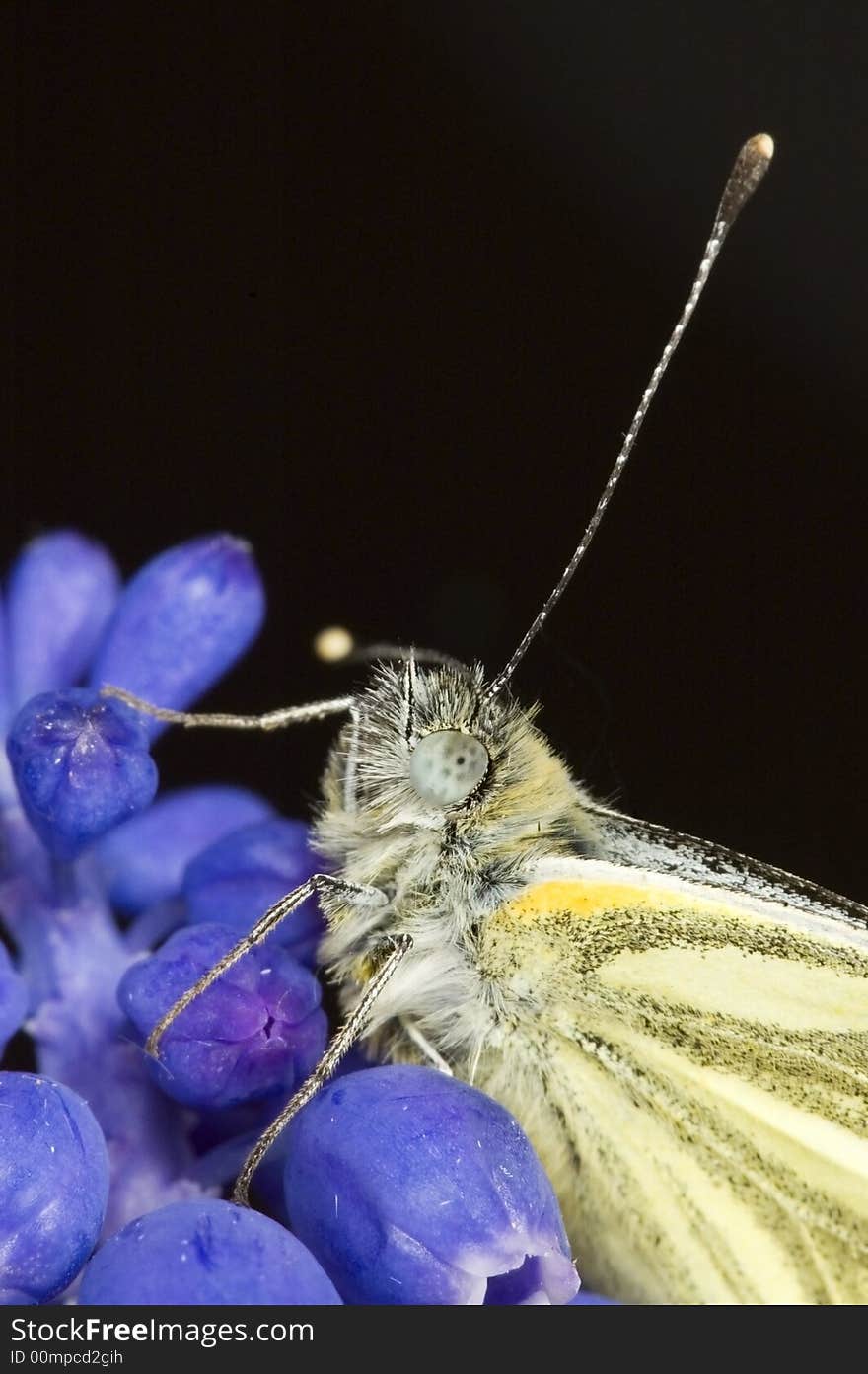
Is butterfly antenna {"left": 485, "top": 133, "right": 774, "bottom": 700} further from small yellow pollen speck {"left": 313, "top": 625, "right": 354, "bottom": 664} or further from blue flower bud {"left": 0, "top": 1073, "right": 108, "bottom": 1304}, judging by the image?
blue flower bud {"left": 0, "top": 1073, "right": 108, "bottom": 1304}

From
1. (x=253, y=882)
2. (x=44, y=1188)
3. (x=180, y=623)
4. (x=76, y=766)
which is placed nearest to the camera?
(x=44, y=1188)

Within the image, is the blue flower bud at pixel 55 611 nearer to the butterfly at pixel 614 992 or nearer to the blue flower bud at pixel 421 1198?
the butterfly at pixel 614 992

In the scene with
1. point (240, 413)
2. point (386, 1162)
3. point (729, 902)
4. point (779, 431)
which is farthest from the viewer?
point (779, 431)

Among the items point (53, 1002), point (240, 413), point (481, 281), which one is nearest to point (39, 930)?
point (53, 1002)

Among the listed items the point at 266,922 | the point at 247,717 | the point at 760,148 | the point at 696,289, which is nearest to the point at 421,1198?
the point at 266,922

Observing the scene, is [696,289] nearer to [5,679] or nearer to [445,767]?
[445,767]

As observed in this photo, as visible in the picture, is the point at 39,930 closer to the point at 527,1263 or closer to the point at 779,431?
the point at 527,1263
